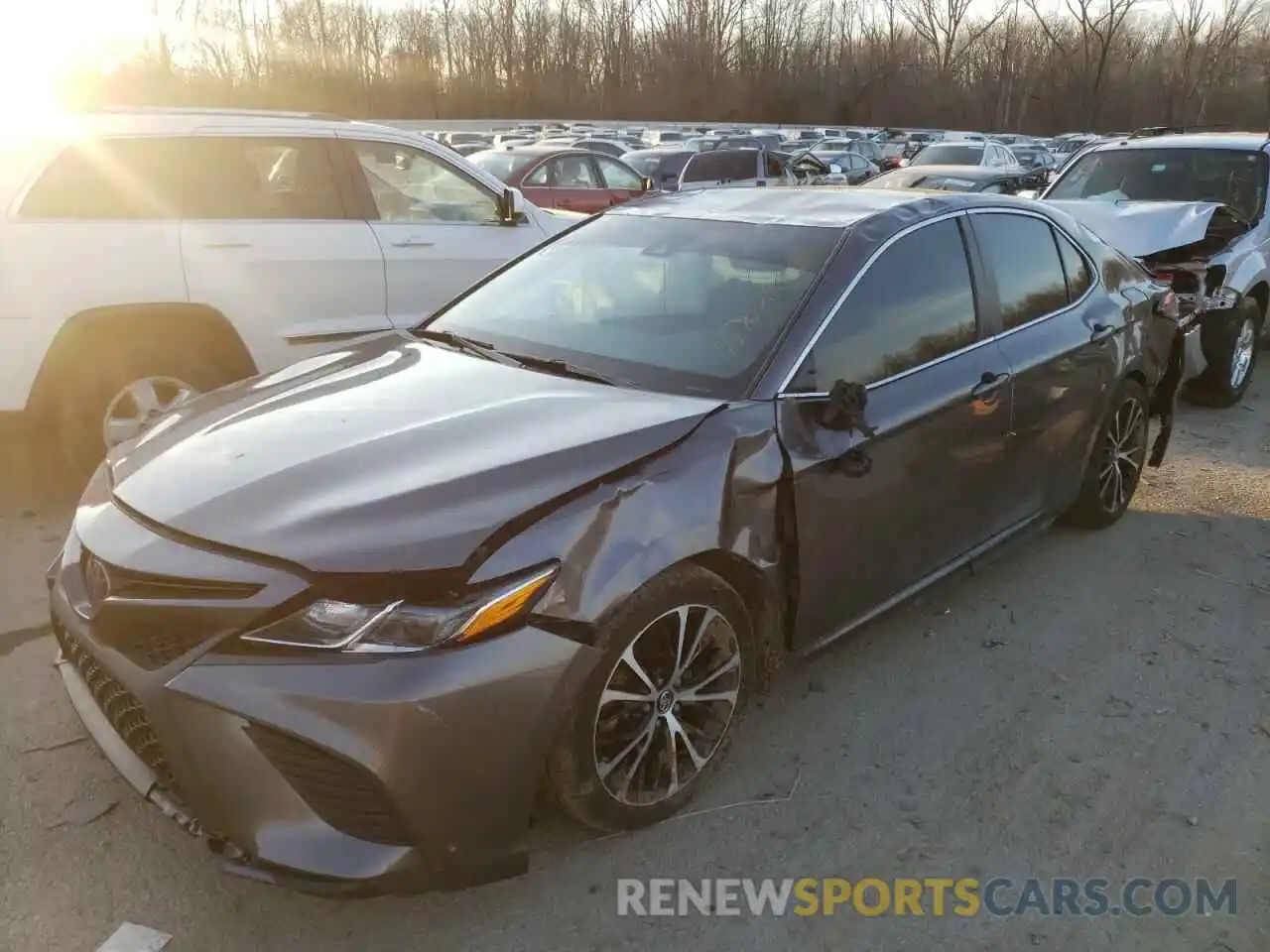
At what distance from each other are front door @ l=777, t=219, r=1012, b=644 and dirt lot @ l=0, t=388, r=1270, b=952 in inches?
12.5

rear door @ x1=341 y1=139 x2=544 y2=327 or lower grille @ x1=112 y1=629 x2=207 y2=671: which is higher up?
rear door @ x1=341 y1=139 x2=544 y2=327

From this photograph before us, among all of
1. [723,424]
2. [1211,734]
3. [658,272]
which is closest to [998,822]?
[1211,734]

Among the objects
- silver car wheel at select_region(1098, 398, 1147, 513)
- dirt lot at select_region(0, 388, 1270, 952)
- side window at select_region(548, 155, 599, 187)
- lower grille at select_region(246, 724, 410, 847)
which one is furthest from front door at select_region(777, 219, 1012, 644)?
side window at select_region(548, 155, 599, 187)

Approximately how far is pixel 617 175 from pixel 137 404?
1114 cm

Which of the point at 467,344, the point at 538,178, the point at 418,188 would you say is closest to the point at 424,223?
the point at 418,188

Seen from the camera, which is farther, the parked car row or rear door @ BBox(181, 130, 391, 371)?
rear door @ BBox(181, 130, 391, 371)

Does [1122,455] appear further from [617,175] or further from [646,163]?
[646,163]

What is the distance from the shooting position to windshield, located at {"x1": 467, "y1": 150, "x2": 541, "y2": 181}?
1390cm

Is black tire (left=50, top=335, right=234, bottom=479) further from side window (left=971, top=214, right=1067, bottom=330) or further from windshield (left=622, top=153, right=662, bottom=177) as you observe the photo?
windshield (left=622, top=153, right=662, bottom=177)

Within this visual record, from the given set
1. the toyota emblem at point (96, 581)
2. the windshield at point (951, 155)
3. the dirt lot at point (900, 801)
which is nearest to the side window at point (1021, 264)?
the dirt lot at point (900, 801)

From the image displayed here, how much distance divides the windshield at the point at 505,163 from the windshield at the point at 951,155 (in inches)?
353

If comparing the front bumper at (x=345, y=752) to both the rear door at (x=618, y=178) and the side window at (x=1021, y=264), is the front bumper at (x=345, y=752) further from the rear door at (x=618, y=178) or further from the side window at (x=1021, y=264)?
the rear door at (x=618, y=178)

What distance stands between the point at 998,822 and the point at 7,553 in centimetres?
428

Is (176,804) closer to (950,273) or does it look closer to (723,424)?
(723,424)
